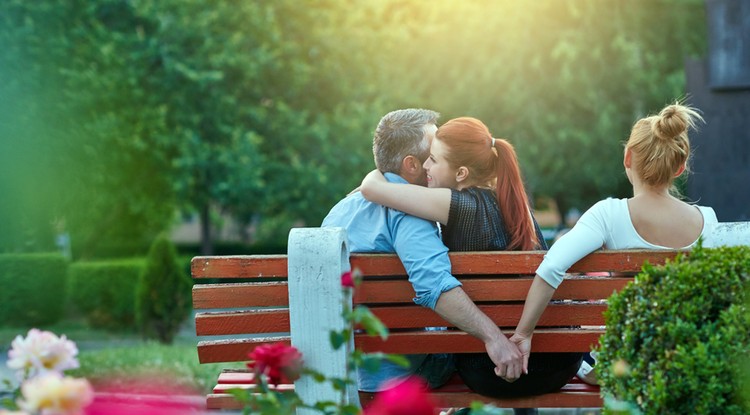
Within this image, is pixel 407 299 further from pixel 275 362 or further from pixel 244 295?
pixel 275 362

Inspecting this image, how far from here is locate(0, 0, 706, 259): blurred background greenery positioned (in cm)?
2116

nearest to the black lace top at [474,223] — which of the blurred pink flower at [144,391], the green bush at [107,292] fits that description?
the blurred pink flower at [144,391]

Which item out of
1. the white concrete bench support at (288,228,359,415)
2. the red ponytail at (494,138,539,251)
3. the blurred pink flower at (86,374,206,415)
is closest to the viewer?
the white concrete bench support at (288,228,359,415)

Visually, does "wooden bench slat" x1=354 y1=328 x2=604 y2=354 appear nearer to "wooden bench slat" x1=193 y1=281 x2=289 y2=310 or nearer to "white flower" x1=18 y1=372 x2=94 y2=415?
"wooden bench slat" x1=193 y1=281 x2=289 y2=310

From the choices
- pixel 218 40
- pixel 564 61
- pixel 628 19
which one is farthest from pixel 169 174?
pixel 628 19

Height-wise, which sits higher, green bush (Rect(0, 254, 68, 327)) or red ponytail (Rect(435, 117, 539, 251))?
red ponytail (Rect(435, 117, 539, 251))

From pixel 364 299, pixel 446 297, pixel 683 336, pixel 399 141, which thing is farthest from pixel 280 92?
pixel 683 336

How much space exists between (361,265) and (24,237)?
18259 millimetres

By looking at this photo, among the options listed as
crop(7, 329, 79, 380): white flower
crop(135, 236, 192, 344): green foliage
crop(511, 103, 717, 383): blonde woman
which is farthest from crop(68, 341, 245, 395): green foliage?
crop(7, 329, 79, 380): white flower

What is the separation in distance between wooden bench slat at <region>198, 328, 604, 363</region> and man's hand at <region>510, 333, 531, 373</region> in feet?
0.14

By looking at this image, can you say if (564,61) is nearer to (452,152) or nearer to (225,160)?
(225,160)

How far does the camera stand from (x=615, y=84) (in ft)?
82.5

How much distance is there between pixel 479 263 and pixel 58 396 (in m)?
1.83

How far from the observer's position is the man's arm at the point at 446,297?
12.0 ft
